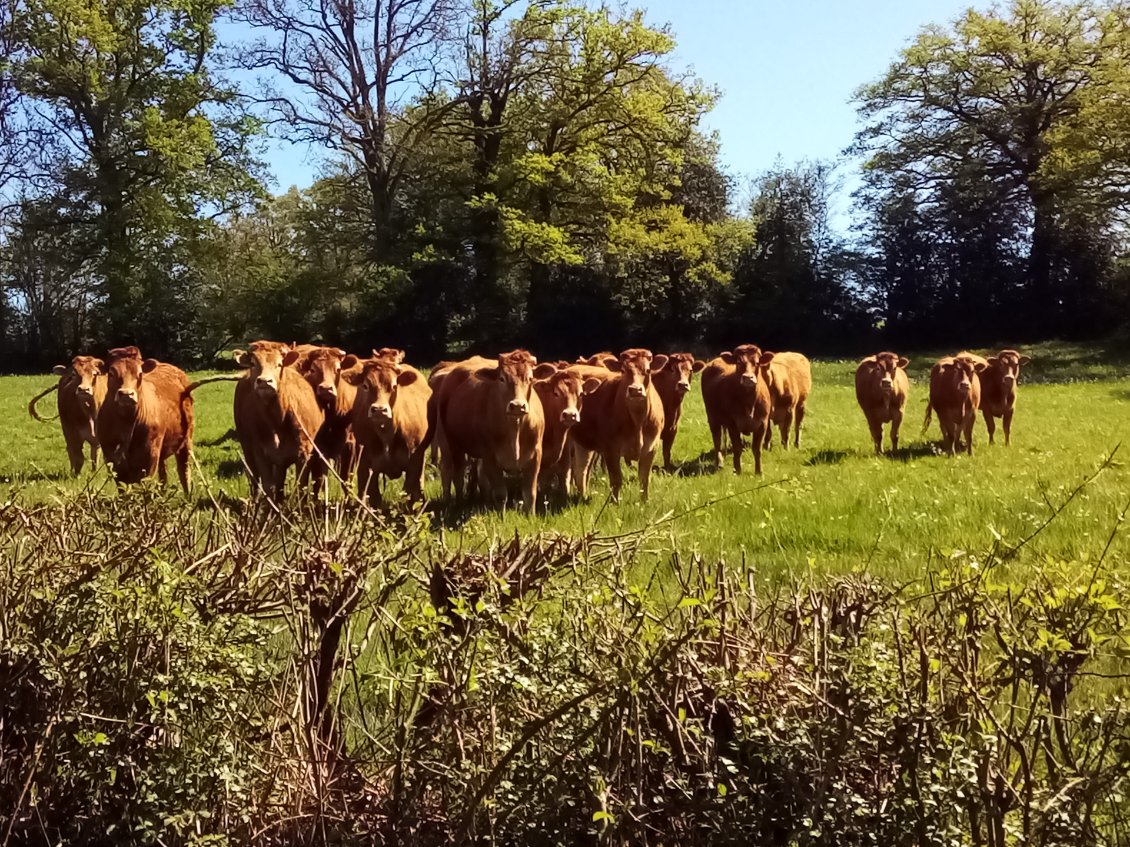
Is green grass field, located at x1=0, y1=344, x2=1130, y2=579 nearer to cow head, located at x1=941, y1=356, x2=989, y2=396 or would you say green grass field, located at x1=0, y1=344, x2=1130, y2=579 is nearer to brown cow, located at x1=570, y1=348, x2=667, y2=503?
brown cow, located at x1=570, y1=348, x2=667, y2=503

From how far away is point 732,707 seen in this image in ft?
9.08

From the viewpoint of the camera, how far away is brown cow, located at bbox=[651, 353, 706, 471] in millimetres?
13500

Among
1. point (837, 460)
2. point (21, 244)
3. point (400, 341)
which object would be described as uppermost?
point (21, 244)

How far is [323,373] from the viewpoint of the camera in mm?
11172

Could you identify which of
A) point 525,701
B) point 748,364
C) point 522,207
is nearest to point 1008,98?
point 522,207

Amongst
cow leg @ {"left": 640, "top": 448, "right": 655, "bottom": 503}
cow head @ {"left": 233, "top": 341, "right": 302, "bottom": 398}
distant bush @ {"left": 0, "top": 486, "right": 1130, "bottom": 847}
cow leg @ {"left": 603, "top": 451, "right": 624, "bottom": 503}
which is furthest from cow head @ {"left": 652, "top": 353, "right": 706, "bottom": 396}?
distant bush @ {"left": 0, "top": 486, "right": 1130, "bottom": 847}

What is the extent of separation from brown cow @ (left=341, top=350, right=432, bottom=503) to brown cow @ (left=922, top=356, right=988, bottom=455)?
8487mm

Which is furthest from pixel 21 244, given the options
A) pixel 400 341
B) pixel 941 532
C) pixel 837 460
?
pixel 941 532

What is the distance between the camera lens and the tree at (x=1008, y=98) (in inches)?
1565

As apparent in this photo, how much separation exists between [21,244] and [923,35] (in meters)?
41.6

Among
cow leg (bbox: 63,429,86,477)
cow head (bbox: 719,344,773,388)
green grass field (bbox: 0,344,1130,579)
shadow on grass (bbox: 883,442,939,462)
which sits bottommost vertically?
shadow on grass (bbox: 883,442,939,462)

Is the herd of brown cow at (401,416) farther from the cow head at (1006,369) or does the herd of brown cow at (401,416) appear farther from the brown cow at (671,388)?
the cow head at (1006,369)

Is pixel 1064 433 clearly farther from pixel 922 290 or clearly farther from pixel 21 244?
pixel 21 244

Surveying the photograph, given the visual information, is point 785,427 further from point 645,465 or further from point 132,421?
point 132,421
